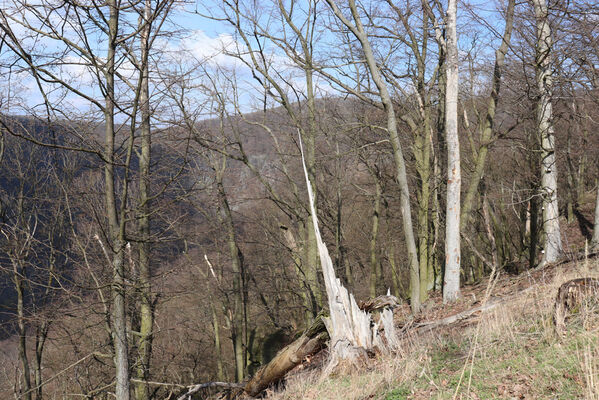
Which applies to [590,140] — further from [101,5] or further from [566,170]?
[101,5]

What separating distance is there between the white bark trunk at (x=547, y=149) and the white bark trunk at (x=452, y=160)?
1.73 m

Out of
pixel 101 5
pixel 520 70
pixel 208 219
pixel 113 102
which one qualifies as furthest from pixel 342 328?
pixel 208 219

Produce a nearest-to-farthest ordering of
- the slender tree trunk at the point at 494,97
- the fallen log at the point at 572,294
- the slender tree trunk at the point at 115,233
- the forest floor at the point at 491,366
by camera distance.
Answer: the forest floor at the point at 491,366, the fallen log at the point at 572,294, the slender tree trunk at the point at 115,233, the slender tree trunk at the point at 494,97

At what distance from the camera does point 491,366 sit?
438 cm

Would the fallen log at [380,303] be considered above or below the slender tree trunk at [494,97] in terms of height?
below

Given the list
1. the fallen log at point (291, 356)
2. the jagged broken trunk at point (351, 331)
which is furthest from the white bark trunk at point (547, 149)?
the fallen log at point (291, 356)

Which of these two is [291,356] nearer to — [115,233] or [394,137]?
[115,233]

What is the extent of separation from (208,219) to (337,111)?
658cm

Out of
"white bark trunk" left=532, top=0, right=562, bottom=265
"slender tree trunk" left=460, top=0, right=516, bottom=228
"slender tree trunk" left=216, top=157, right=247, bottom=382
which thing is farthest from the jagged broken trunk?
"slender tree trunk" left=216, top=157, right=247, bottom=382

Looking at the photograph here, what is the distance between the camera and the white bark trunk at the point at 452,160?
33.1 ft

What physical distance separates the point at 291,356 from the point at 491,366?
3037 millimetres

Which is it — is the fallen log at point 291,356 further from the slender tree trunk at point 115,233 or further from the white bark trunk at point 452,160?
the white bark trunk at point 452,160

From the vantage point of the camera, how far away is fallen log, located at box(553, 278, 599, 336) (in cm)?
484

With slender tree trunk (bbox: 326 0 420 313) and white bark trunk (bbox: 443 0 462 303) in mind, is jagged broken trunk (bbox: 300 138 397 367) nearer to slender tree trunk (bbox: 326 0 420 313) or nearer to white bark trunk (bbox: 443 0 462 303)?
slender tree trunk (bbox: 326 0 420 313)
